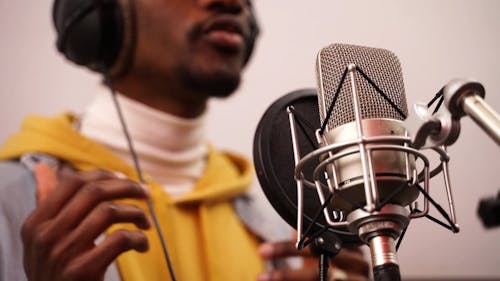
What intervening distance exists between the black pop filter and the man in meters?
0.21

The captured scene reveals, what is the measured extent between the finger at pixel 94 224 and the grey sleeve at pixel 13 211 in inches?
3.8

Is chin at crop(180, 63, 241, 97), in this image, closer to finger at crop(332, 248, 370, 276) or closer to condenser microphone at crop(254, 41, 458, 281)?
finger at crop(332, 248, 370, 276)

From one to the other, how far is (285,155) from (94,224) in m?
0.25

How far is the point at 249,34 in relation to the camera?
3.26 feet

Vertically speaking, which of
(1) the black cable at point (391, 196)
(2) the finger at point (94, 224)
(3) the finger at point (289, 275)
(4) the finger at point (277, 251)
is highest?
(1) the black cable at point (391, 196)

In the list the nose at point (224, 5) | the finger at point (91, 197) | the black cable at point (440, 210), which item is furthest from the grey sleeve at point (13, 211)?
the black cable at point (440, 210)

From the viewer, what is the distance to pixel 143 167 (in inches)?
39.4

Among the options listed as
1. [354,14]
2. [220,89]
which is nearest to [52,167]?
[220,89]

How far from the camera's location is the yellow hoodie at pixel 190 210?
0.83 m

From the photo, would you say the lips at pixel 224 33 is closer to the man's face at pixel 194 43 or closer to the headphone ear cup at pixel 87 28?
the man's face at pixel 194 43

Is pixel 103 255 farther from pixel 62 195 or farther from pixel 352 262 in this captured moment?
pixel 352 262

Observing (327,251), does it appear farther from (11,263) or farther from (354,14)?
(11,263)

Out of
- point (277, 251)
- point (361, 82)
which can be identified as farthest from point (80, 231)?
point (361, 82)

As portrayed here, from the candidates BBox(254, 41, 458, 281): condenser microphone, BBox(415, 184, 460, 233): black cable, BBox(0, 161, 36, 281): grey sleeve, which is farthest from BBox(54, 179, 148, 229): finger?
BBox(415, 184, 460, 233): black cable
